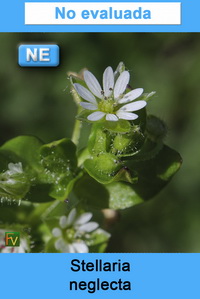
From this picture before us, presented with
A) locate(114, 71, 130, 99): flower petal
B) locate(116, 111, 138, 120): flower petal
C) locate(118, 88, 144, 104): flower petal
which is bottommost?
locate(116, 111, 138, 120): flower petal

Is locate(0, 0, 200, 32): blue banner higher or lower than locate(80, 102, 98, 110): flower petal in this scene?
higher

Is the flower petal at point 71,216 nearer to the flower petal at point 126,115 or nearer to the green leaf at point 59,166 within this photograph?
the green leaf at point 59,166

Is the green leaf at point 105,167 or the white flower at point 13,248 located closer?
the green leaf at point 105,167

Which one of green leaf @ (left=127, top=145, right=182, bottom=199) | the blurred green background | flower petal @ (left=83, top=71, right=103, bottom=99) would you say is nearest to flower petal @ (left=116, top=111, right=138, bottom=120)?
flower petal @ (left=83, top=71, right=103, bottom=99)

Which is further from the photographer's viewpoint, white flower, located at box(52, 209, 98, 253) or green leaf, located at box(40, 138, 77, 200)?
white flower, located at box(52, 209, 98, 253)

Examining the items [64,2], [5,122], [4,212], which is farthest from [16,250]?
[5,122]

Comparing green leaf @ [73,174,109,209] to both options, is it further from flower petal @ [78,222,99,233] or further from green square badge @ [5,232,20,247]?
green square badge @ [5,232,20,247]

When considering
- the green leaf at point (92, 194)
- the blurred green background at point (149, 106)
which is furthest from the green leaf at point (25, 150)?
the blurred green background at point (149, 106)

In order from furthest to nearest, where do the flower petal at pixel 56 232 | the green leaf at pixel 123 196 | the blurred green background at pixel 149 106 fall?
1. the blurred green background at pixel 149 106
2. the green leaf at pixel 123 196
3. the flower petal at pixel 56 232
